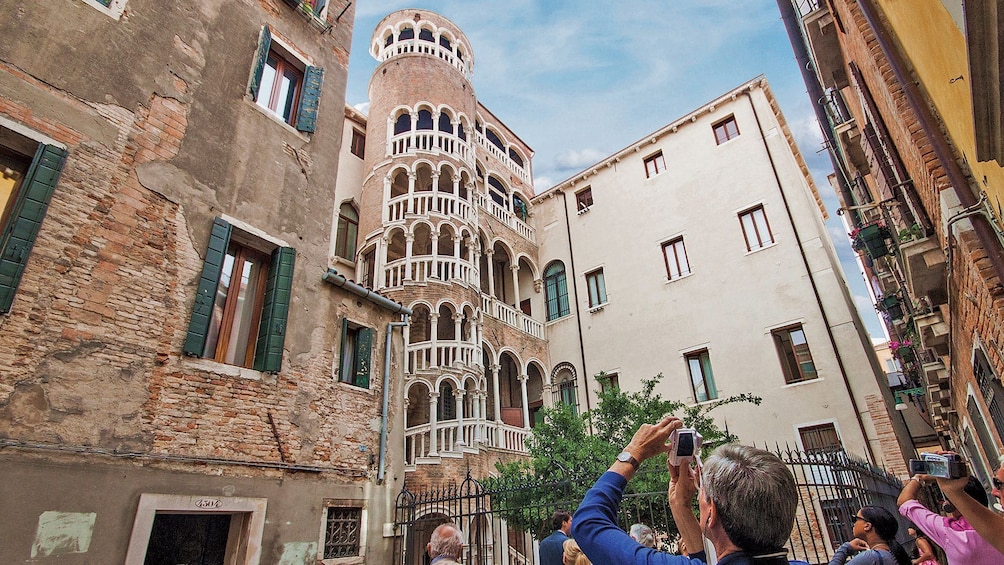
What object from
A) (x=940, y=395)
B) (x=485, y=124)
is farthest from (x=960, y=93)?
(x=485, y=124)

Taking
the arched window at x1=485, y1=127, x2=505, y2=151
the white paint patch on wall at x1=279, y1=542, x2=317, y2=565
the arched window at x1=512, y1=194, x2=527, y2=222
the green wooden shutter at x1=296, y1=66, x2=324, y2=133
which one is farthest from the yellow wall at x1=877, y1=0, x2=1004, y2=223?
the arched window at x1=485, y1=127, x2=505, y2=151

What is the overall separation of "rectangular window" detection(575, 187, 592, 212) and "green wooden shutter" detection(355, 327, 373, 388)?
15.1m

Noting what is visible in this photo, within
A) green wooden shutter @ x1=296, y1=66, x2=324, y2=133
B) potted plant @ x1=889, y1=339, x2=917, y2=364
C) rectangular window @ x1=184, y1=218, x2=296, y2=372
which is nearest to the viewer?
rectangular window @ x1=184, y1=218, x2=296, y2=372

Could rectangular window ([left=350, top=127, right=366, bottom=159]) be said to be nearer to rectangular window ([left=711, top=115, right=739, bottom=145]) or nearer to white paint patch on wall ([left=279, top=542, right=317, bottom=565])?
rectangular window ([left=711, top=115, right=739, bottom=145])

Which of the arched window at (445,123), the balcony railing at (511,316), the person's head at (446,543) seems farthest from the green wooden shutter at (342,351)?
the arched window at (445,123)

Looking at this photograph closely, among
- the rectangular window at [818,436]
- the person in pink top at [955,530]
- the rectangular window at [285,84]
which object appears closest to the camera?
the person in pink top at [955,530]

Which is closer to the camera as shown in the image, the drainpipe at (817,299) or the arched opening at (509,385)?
the drainpipe at (817,299)

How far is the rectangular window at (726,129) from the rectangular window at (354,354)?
51.7 ft

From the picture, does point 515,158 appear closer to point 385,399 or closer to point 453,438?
point 453,438

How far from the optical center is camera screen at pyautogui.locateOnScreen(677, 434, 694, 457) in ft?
5.69

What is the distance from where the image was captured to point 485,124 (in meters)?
23.8

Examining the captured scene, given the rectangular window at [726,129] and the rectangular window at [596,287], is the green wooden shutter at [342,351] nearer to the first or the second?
the rectangular window at [596,287]

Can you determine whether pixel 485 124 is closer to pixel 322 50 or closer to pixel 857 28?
pixel 322 50

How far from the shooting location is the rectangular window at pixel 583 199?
21.8 m
